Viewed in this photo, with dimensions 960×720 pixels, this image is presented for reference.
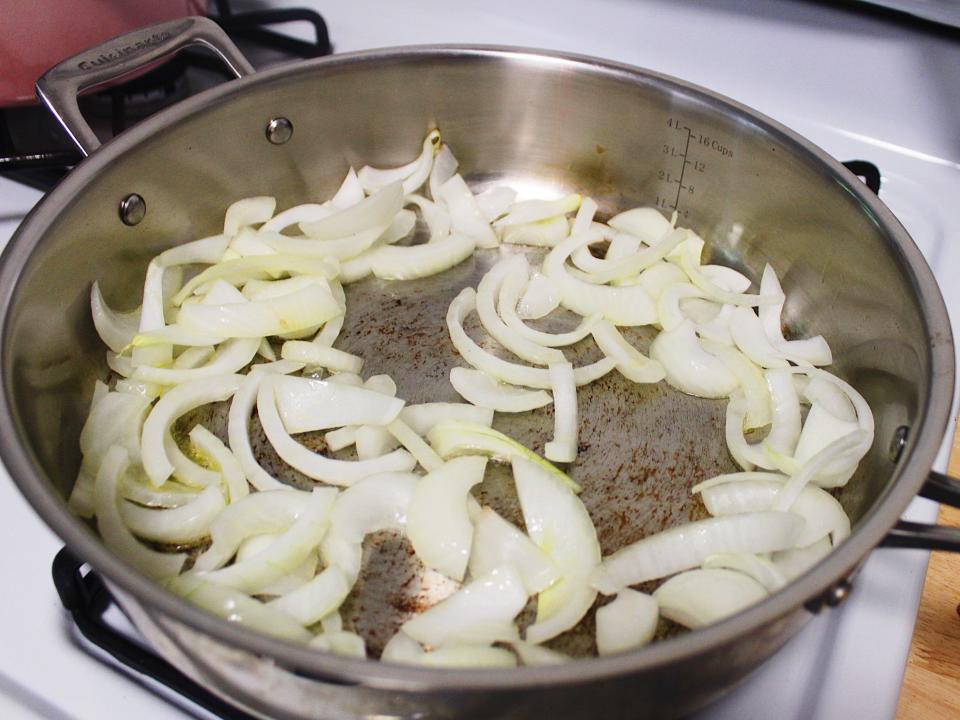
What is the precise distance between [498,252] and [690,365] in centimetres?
30

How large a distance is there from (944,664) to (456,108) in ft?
2.63

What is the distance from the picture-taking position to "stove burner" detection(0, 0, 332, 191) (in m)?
1.06

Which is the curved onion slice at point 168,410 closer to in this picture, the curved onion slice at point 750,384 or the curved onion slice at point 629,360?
the curved onion slice at point 629,360

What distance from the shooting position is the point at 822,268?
0.99m

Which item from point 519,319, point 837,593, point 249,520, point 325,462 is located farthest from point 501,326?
point 837,593

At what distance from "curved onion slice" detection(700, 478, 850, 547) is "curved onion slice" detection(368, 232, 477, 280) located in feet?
1.40

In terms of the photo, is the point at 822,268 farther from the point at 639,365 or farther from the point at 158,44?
the point at 158,44

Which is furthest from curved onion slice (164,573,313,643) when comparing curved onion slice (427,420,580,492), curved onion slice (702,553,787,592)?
curved onion slice (702,553,787,592)

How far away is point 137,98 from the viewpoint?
1.15m

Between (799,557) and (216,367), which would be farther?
(216,367)

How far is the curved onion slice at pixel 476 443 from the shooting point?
85 cm

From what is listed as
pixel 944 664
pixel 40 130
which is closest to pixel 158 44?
pixel 40 130

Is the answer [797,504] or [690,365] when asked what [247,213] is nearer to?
[690,365]

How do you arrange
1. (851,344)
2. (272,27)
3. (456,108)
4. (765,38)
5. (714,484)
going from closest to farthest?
(714,484)
(851,344)
(456,108)
(765,38)
(272,27)
